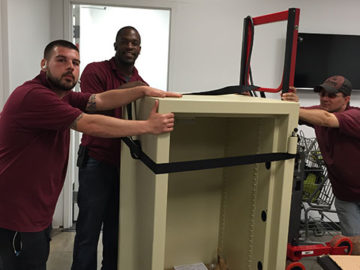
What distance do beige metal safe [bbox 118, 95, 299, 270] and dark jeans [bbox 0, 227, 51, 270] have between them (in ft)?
1.25

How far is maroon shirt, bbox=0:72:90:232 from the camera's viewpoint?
1.22 metres

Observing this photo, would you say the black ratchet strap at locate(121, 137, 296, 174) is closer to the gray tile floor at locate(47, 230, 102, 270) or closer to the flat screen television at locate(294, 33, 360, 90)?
the gray tile floor at locate(47, 230, 102, 270)

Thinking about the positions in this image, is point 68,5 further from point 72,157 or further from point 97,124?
point 97,124

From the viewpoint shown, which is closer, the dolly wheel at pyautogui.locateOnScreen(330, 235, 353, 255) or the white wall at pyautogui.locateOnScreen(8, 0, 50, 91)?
the dolly wheel at pyautogui.locateOnScreen(330, 235, 353, 255)

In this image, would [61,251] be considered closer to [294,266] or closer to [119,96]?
[119,96]

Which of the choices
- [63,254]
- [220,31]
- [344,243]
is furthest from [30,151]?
[220,31]

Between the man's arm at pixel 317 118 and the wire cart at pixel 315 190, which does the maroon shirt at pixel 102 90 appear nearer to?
the man's arm at pixel 317 118

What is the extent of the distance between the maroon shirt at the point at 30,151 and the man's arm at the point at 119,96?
17cm

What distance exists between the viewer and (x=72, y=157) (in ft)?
9.95

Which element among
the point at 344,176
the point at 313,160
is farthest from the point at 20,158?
the point at 313,160

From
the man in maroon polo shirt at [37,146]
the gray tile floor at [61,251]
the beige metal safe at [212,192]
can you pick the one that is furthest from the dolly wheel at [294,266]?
the gray tile floor at [61,251]

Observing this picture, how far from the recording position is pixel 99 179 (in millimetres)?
1764

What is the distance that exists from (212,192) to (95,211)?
0.67 m

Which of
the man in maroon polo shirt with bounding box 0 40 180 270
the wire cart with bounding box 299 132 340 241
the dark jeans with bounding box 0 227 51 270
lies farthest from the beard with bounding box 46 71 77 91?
the wire cart with bounding box 299 132 340 241
